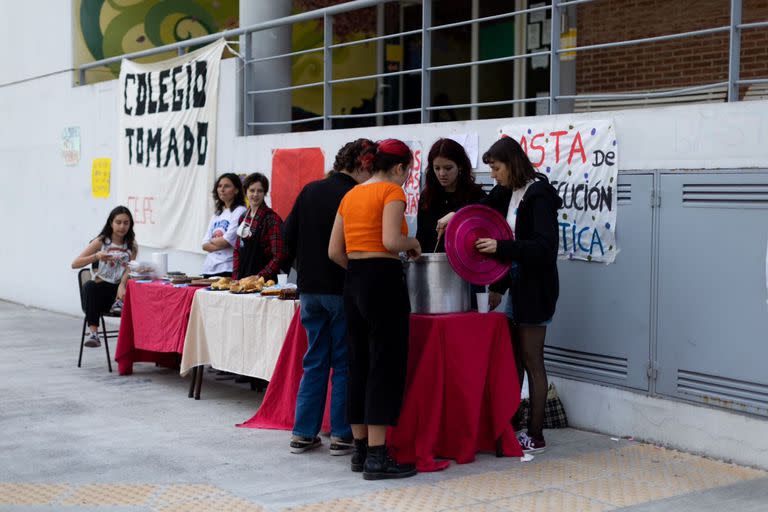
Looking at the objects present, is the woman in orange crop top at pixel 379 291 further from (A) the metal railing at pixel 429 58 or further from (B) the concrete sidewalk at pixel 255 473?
(A) the metal railing at pixel 429 58

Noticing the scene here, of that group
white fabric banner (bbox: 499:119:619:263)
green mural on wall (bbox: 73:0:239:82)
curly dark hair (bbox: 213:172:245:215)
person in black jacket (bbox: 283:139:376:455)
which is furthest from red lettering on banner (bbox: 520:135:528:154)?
green mural on wall (bbox: 73:0:239:82)

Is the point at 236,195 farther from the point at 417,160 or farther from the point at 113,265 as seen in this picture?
the point at 417,160

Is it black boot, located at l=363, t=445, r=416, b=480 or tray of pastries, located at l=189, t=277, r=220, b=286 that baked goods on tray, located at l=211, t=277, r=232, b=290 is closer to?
tray of pastries, located at l=189, t=277, r=220, b=286

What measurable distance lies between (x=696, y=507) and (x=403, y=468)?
1.67 meters

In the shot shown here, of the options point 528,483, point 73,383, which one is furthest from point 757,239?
point 73,383

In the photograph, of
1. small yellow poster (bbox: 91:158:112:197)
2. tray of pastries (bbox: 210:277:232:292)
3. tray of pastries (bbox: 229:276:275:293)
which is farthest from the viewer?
small yellow poster (bbox: 91:158:112:197)

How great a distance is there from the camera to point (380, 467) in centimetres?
610

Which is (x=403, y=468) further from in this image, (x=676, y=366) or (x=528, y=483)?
(x=676, y=366)

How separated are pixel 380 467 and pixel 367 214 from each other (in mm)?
1481

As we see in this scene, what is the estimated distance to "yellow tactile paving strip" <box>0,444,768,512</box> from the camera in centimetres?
559

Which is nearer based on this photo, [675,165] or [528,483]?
[528,483]

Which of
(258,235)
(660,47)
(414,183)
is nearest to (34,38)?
(258,235)

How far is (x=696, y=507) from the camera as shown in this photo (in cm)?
556

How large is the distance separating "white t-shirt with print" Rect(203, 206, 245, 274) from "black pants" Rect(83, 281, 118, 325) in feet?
3.77
